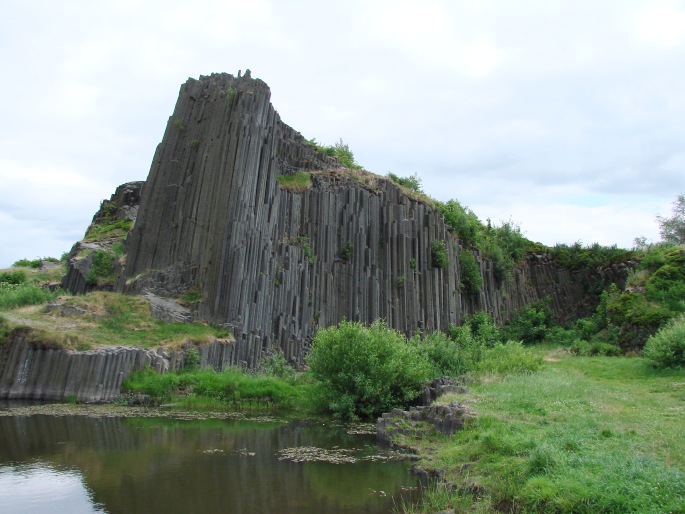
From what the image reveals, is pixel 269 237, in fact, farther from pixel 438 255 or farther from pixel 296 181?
pixel 438 255

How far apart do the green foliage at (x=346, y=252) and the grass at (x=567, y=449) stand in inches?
799

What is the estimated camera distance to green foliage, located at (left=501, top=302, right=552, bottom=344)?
151 ft

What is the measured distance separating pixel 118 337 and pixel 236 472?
53.4ft

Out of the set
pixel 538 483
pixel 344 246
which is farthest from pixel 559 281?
pixel 538 483

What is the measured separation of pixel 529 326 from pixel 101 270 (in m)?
30.7

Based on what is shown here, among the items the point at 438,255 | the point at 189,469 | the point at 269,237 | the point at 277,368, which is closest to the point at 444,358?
the point at 277,368

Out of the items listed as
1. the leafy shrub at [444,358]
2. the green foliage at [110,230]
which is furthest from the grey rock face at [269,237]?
the green foliage at [110,230]

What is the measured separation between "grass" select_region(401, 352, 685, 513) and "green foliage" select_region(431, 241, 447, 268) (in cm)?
2344

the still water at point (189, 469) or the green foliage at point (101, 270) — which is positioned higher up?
the green foliage at point (101, 270)

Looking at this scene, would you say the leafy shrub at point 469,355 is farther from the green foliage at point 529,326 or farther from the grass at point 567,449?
the green foliage at point 529,326

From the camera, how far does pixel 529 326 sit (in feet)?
153

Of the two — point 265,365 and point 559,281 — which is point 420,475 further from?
point 559,281

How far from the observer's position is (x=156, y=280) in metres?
37.1

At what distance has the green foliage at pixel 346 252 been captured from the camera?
136ft
